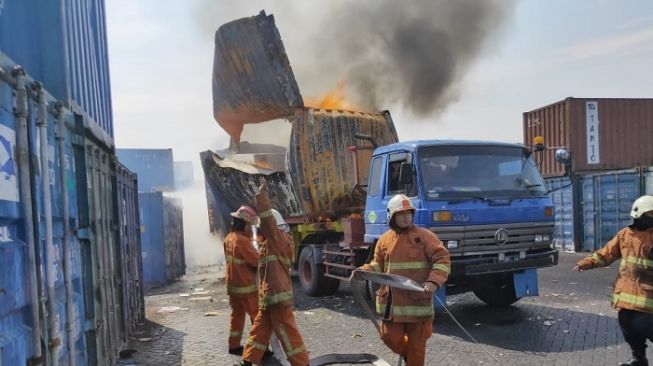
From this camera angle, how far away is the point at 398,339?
12.9ft

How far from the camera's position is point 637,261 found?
4004 millimetres

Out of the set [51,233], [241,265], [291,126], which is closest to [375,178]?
[291,126]

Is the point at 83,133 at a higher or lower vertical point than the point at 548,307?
higher

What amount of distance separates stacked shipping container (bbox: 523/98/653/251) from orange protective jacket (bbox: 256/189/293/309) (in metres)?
11.0

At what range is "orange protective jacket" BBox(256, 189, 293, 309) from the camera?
452 centimetres

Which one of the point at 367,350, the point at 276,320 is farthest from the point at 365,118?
the point at 276,320

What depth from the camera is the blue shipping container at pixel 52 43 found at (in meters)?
3.24

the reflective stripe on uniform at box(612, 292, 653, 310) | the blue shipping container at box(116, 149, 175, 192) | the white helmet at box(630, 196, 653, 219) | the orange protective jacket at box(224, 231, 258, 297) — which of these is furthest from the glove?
the blue shipping container at box(116, 149, 175, 192)

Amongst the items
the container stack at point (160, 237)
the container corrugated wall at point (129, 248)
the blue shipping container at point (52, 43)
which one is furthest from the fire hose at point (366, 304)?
the container stack at point (160, 237)

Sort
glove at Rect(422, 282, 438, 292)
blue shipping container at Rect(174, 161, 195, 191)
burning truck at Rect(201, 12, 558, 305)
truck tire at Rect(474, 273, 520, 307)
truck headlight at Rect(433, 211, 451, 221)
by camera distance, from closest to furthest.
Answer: glove at Rect(422, 282, 438, 292)
truck headlight at Rect(433, 211, 451, 221)
burning truck at Rect(201, 12, 558, 305)
truck tire at Rect(474, 273, 520, 307)
blue shipping container at Rect(174, 161, 195, 191)

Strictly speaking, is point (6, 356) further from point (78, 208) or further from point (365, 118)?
point (365, 118)

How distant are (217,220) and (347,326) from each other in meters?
6.52

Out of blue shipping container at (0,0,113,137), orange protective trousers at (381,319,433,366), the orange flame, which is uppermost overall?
the orange flame

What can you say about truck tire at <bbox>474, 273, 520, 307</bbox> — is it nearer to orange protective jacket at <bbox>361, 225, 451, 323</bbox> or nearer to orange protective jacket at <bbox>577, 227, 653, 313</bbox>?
orange protective jacket at <bbox>577, 227, 653, 313</bbox>
